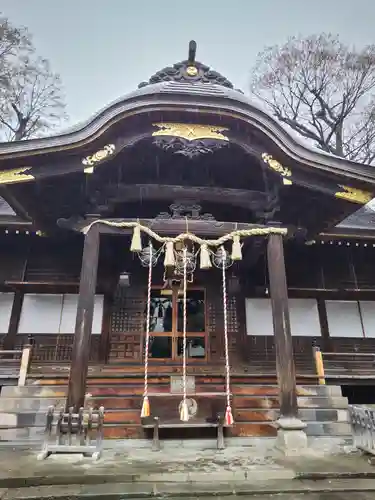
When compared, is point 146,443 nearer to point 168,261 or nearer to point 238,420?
point 238,420

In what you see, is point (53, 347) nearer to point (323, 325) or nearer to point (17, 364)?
point (17, 364)

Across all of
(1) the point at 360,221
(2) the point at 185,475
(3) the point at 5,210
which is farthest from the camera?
(1) the point at 360,221

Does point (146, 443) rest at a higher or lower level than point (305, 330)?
lower

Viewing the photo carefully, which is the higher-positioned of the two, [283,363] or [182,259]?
[182,259]

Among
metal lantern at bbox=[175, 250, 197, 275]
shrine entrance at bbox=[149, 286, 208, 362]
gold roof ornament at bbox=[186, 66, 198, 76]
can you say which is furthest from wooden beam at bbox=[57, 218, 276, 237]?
gold roof ornament at bbox=[186, 66, 198, 76]

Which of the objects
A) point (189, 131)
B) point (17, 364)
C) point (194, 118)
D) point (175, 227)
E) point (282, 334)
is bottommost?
point (17, 364)

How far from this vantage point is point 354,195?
7312 millimetres

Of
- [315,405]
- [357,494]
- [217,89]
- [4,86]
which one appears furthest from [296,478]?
[4,86]

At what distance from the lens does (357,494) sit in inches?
164

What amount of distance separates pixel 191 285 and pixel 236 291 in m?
1.35

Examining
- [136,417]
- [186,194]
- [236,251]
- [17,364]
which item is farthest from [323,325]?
[17,364]

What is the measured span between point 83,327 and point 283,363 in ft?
12.4

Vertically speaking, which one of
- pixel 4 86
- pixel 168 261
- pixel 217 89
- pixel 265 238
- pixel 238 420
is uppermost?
pixel 4 86

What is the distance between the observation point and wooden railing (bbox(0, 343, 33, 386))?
24.6ft
